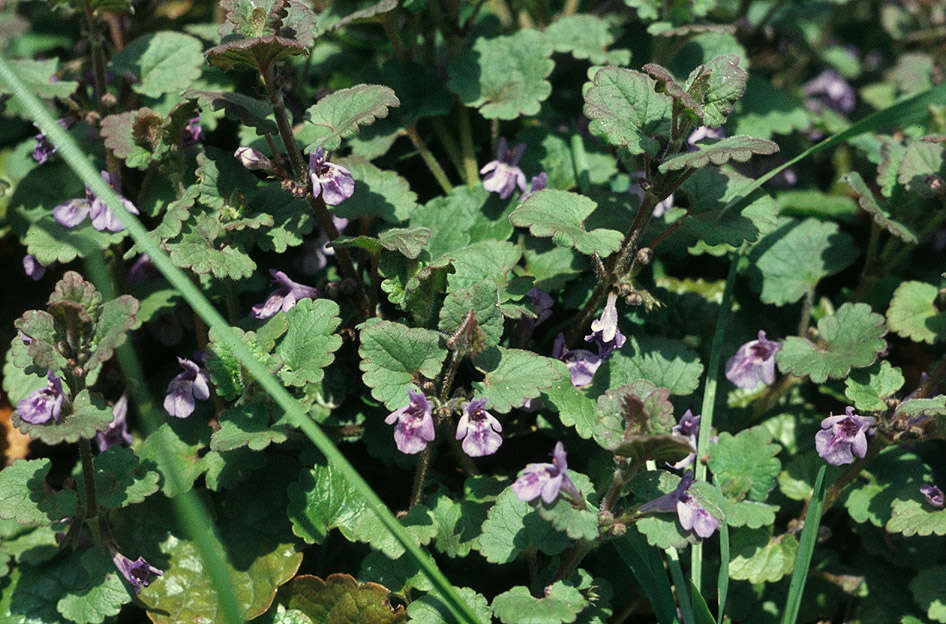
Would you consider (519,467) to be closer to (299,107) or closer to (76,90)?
(299,107)

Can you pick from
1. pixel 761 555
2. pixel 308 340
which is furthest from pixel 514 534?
pixel 761 555

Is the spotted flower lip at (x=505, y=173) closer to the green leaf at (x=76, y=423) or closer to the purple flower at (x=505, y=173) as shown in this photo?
the purple flower at (x=505, y=173)

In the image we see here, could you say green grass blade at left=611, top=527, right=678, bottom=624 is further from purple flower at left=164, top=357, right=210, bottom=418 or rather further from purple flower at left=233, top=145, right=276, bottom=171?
purple flower at left=233, top=145, right=276, bottom=171

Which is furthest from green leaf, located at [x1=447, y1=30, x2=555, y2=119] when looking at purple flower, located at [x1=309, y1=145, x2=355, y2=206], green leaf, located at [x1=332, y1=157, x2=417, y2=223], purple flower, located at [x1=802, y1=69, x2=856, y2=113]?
purple flower, located at [x1=802, y1=69, x2=856, y2=113]

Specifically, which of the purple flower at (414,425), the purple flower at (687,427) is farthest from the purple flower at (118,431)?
the purple flower at (687,427)

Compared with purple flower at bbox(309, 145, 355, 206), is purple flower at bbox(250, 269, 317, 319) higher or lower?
lower
